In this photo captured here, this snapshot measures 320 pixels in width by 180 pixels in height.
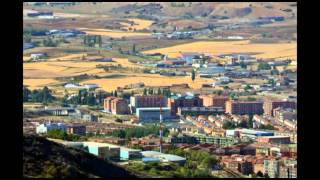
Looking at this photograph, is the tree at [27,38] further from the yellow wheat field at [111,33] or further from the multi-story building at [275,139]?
the multi-story building at [275,139]

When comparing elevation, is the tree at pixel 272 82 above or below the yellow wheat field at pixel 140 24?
below

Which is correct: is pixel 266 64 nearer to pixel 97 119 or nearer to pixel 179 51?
pixel 179 51

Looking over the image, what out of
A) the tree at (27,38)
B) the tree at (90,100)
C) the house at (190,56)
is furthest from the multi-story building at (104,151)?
the tree at (27,38)

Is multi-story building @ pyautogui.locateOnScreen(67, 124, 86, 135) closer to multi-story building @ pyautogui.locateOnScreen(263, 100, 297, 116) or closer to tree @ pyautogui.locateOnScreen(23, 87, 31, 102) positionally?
tree @ pyautogui.locateOnScreen(23, 87, 31, 102)

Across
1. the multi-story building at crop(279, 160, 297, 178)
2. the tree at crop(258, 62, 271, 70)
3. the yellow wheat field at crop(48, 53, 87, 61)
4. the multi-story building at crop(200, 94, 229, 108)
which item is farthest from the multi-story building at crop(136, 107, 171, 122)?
the multi-story building at crop(279, 160, 297, 178)

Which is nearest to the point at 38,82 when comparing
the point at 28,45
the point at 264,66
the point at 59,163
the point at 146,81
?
the point at 146,81
